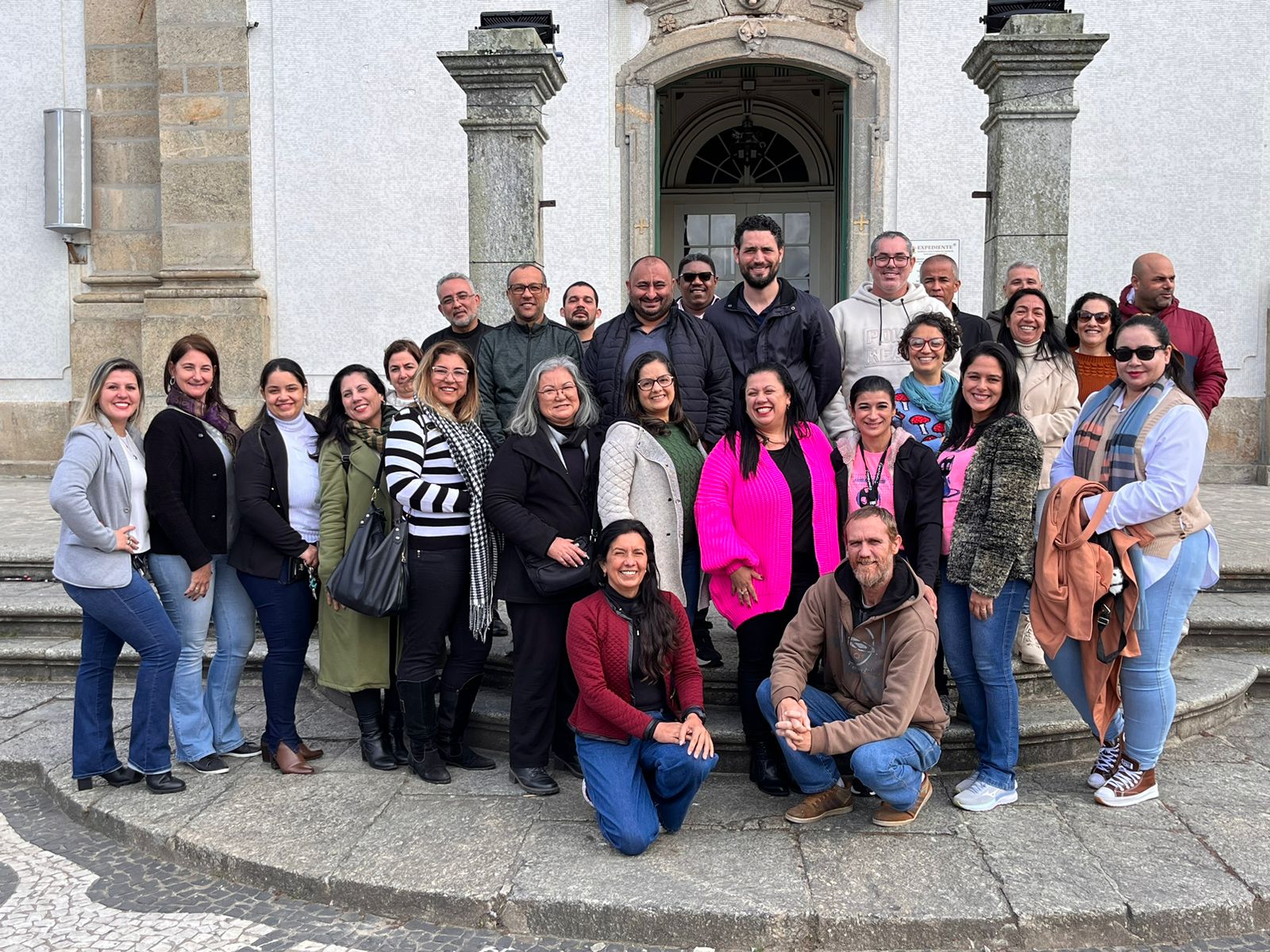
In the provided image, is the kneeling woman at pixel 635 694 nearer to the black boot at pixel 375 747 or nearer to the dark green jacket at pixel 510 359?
the black boot at pixel 375 747

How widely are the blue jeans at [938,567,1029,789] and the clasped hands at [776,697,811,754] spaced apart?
0.75 metres

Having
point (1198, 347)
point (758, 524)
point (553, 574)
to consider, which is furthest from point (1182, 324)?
point (553, 574)

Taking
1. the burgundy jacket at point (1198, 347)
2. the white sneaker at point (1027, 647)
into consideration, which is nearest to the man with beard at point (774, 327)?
the white sneaker at point (1027, 647)

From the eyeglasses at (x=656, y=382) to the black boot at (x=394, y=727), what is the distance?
164 cm

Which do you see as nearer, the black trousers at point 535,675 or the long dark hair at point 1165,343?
the long dark hair at point 1165,343

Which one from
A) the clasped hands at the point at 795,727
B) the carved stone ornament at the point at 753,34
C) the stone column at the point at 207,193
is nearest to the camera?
the clasped hands at the point at 795,727

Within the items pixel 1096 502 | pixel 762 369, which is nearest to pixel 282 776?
pixel 762 369

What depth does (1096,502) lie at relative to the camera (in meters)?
3.84

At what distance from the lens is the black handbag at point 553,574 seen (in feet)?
13.5

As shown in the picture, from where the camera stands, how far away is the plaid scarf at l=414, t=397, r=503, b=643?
425 centimetres

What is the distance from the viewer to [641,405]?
425 centimetres

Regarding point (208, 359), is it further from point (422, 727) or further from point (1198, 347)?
point (1198, 347)

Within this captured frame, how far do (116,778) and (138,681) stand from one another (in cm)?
43

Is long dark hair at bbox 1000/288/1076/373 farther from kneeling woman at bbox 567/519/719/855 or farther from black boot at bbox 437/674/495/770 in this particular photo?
black boot at bbox 437/674/495/770
